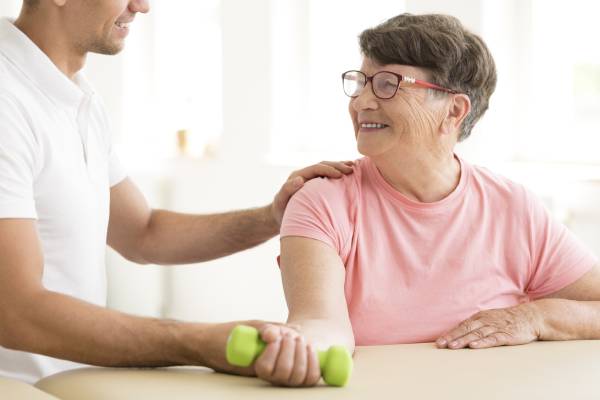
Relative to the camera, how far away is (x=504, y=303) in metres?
1.95

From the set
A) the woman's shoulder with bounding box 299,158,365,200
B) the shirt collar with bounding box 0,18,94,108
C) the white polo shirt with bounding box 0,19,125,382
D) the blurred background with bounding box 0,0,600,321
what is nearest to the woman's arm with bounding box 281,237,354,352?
the woman's shoulder with bounding box 299,158,365,200

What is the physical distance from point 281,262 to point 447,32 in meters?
0.60

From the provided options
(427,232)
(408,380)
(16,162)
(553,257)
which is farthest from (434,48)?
(16,162)

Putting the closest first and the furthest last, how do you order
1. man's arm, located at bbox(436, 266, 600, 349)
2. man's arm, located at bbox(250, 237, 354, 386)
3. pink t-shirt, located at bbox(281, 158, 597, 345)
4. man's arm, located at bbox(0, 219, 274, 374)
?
man's arm, located at bbox(0, 219, 274, 374)
man's arm, located at bbox(250, 237, 354, 386)
man's arm, located at bbox(436, 266, 600, 349)
pink t-shirt, located at bbox(281, 158, 597, 345)

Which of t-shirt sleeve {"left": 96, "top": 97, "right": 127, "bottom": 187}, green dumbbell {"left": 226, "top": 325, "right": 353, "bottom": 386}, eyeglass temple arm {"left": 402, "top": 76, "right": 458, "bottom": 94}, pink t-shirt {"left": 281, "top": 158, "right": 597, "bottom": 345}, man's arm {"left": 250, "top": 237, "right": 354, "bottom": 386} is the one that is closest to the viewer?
green dumbbell {"left": 226, "top": 325, "right": 353, "bottom": 386}

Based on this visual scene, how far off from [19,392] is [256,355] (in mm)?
377

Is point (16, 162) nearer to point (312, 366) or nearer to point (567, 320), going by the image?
point (312, 366)

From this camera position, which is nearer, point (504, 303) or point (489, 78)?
point (504, 303)

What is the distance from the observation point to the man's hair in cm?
197

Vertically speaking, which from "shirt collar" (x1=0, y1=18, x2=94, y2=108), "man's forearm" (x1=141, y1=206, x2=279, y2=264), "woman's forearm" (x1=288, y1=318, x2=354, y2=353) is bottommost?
"woman's forearm" (x1=288, y1=318, x2=354, y2=353)

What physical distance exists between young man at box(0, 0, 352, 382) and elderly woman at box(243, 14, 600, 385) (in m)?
0.13

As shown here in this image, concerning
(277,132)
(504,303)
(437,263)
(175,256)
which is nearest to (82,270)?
(175,256)

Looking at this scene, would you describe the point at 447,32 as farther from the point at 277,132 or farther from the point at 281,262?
the point at 277,132

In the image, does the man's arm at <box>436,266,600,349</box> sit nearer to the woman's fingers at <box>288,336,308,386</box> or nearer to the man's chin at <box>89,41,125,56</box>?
the woman's fingers at <box>288,336,308,386</box>
